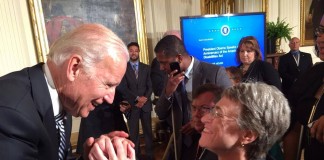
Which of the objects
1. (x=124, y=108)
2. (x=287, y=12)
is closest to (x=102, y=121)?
(x=124, y=108)

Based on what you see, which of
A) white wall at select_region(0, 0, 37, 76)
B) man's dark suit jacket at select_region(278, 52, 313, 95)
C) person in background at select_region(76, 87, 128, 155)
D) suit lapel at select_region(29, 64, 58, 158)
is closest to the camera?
suit lapel at select_region(29, 64, 58, 158)

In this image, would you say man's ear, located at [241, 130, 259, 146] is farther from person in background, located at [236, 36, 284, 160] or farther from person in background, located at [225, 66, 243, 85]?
person in background, located at [225, 66, 243, 85]

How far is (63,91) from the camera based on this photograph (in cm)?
118

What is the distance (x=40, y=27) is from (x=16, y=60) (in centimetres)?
57

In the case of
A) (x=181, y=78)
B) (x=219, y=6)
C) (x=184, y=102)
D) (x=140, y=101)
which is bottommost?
(x=140, y=101)

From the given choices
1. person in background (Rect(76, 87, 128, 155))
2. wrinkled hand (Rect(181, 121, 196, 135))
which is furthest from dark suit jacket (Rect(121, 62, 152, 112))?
wrinkled hand (Rect(181, 121, 196, 135))

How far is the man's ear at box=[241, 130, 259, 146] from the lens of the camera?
1355mm

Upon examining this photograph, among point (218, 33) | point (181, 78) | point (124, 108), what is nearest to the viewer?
point (181, 78)

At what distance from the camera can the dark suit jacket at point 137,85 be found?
3986mm

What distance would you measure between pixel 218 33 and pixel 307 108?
2674mm

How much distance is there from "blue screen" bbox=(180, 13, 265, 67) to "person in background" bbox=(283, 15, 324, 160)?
2.32 meters

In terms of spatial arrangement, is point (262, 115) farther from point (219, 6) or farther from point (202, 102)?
point (219, 6)

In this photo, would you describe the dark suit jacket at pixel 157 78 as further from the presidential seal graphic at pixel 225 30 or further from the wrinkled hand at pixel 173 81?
the wrinkled hand at pixel 173 81

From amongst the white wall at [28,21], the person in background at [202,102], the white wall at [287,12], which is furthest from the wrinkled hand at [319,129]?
the white wall at [287,12]
